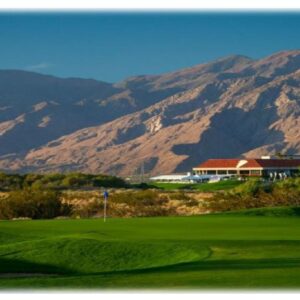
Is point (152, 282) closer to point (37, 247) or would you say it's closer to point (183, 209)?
point (37, 247)

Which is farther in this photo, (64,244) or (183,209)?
(183,209)

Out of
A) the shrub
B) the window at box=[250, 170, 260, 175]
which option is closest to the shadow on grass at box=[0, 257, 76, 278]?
the shrub

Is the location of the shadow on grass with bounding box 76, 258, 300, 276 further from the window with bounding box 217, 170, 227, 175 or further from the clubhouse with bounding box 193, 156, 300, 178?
the window with bounding box 217, 170, 227, 175

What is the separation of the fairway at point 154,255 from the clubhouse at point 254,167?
89.9 meters

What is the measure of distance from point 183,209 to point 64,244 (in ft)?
100

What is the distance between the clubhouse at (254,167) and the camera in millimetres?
121363

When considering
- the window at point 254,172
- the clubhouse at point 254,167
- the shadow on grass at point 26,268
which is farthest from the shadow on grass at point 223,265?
the window at point 254,172

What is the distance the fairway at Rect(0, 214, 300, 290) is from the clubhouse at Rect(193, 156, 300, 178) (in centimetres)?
8987

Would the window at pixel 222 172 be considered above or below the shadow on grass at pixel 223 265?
above

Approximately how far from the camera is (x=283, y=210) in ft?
108

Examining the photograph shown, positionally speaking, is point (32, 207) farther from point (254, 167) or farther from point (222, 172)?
point (222, 172)

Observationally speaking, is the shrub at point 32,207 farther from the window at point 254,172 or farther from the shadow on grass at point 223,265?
the window at point 254,172

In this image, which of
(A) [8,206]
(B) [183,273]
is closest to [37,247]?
(B) [183,273]

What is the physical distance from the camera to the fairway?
10.9 m
